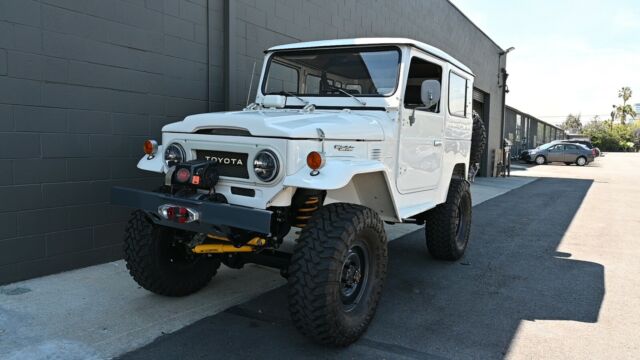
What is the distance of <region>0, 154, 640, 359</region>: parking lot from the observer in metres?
3.44

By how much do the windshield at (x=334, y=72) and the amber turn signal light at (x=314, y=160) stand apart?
1367 mm

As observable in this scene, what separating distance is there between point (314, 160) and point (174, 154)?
1202 mm

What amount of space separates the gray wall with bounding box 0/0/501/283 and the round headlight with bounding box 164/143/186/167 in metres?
1.61

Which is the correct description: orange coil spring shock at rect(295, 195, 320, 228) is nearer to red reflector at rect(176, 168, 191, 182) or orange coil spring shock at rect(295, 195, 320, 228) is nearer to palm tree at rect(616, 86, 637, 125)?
red reflector at rect(176, 168, 191, 182)

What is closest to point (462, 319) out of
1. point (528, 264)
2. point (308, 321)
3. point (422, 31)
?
point (308, 321)

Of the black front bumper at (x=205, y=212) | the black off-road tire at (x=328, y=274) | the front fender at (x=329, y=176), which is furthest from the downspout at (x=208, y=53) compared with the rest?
the black off-road tire at (x=328, y=274)

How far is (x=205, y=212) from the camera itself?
3184 millimetres

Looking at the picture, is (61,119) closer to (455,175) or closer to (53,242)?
(53,242)

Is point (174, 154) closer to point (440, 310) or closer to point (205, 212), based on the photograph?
point (205, 212)

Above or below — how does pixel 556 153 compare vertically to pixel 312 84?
below

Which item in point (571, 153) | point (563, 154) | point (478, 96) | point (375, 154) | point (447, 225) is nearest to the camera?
point (375, 154)

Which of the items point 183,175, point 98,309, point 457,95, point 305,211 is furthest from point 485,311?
point 98,309

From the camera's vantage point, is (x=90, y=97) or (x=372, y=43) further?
A: (x=90, y=97)

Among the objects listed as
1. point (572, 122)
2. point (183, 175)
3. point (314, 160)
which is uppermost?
point (572, 122)
